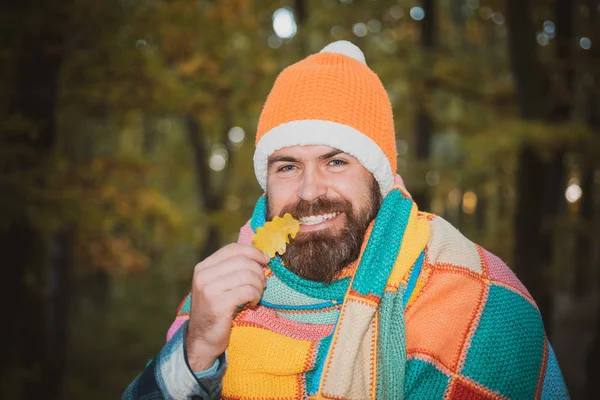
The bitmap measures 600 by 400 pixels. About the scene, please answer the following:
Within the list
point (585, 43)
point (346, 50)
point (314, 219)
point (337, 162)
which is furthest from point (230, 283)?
point (585, 43)

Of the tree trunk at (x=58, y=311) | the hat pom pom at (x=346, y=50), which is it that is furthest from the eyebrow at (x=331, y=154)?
the tree trunk at (x=58, y=311)

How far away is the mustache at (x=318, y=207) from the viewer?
2156 millimetres

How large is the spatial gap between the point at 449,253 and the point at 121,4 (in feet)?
15.5

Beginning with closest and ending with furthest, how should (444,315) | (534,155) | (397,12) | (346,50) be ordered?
(444,315), (346,50), (534,155), (397,12)

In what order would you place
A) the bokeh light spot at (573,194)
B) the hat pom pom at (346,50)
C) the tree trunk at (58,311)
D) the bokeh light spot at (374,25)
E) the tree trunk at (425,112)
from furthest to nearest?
the bokeh light spot at (573,194)
the bokeh light spot at (374,25)
the tree trunk at (425,112)
the tree trunk at (58,311)
the hat pom pom at (346,50)

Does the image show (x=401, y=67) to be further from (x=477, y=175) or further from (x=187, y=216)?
(x=187, y=216)

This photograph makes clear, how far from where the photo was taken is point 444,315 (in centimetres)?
192

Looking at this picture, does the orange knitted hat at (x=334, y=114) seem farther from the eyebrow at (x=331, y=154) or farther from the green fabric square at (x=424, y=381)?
the green fabric square at (x=424, y=381)

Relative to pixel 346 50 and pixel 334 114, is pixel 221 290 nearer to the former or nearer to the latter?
pixel 334 114

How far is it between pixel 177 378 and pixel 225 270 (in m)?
0.53

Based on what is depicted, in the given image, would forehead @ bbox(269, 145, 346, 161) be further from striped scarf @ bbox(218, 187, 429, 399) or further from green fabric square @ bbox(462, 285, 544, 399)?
green fabric square @ bbox(462, 285, 544, 399)

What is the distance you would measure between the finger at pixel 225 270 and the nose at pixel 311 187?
21.1 inches

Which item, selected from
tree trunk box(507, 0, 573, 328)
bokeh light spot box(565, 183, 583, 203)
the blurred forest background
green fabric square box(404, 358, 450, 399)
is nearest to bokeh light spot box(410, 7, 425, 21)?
the blurred forest background


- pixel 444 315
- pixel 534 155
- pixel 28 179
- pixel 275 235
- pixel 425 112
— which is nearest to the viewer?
pixel 444 315
